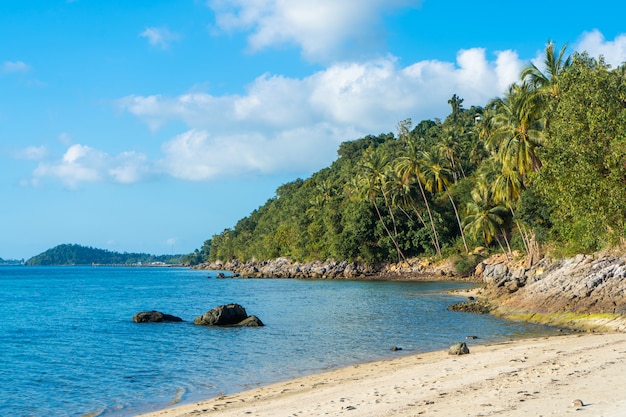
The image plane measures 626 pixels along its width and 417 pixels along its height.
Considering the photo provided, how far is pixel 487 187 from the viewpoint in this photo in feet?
207

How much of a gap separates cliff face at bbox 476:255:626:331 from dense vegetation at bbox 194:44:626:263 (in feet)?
5.38

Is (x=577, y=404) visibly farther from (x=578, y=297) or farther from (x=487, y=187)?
(x=487, y=187)

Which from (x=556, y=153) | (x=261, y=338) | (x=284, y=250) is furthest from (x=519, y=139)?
(x=284, y=250)

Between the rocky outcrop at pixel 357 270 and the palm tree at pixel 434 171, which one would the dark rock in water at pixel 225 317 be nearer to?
the rocky outcrop at pixel 357 270

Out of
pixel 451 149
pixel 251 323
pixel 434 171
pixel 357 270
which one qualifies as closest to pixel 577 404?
pixel 251 323

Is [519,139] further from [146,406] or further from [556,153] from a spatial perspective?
[146,406]

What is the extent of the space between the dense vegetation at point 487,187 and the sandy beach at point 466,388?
8751 millimetres

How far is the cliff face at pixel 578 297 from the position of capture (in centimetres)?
2402

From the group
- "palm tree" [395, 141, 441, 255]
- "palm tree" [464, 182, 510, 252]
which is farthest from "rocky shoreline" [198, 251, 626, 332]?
"palm tree" [395, 141, 441, 255]

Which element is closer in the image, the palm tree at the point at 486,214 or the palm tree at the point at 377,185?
the palm tree at the point at 486,214

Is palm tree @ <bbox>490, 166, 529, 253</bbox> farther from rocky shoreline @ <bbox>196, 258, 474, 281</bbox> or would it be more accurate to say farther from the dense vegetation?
rocky shoreline @ <bbox>196, 258, 474, 281</bbox>

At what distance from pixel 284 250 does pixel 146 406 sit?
10178 cm

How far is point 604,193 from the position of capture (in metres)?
23.8

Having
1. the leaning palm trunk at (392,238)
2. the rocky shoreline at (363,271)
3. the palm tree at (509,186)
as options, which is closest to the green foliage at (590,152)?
the palm tree at (509,186)
